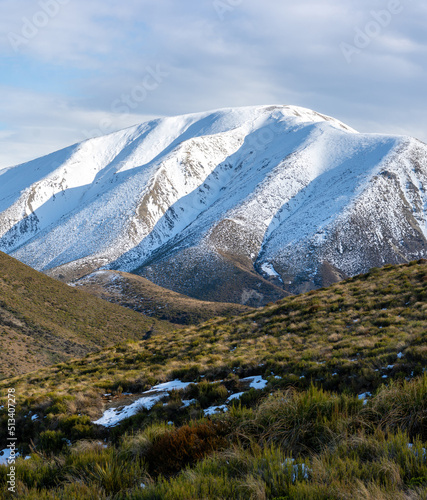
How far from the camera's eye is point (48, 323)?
50.8 metres

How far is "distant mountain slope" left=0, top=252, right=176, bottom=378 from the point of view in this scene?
→ 42000mm

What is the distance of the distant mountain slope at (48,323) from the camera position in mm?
42000

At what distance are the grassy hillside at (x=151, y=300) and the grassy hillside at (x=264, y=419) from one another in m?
64.6

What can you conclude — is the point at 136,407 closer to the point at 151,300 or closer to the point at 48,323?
the point at 48,323

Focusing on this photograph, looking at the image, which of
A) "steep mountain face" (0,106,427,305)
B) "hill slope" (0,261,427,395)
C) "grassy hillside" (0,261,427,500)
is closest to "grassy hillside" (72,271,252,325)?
"steep mountain face" (0,106,427,305)

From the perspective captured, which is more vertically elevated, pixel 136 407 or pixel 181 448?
pixel 181 448

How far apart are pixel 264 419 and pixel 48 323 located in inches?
1979

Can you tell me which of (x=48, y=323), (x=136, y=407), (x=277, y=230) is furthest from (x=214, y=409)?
(x=277, y=230)

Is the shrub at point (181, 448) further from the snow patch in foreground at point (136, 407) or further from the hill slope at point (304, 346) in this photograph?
the snow patch in foreground at point (136, 407)

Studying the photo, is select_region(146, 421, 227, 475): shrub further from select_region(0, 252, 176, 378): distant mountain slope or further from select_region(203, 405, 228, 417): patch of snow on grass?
select_region(0, 252, 176, 378): distant mountain slope

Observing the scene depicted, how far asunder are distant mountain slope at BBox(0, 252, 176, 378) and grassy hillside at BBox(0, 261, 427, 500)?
26.0 m

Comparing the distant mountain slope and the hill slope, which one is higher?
the hill slope

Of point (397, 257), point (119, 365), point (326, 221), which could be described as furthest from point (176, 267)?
point (119, 365)

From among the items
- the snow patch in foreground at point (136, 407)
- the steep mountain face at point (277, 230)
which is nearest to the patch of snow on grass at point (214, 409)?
the snow patch in foreground at point (136, 407)
